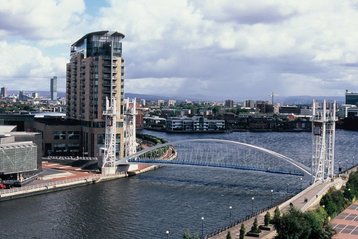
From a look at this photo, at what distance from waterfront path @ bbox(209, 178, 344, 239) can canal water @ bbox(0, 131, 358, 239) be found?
74.1 inches

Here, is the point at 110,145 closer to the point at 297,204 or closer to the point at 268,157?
the point at 297,204

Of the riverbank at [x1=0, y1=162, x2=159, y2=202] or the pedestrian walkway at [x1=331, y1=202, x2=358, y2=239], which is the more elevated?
the riverbank at [x1=0, y1=162, x2=159, y2=202]

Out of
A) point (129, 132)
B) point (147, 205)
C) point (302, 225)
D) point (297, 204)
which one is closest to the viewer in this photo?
point (302, 225)

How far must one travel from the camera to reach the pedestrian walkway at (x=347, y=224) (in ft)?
104

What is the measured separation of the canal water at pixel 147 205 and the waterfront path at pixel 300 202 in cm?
188

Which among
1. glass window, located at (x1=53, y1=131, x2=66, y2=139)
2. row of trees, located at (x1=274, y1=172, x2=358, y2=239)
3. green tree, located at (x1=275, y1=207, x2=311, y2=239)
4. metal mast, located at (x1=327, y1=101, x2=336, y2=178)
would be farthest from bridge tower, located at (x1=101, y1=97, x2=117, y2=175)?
green tree, located at (x1=275, y1=207, x2=311, y2=239)

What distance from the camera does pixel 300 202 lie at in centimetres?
3875

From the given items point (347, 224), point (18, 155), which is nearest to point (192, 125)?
point (18, 155)

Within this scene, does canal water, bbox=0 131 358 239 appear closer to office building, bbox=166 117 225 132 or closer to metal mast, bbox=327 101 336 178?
metal mast, bbox=327 101 336 178

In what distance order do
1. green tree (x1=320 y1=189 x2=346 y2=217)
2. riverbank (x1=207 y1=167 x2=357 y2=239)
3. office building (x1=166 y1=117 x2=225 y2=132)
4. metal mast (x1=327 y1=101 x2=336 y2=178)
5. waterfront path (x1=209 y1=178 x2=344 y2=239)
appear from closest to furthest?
1. waterfront path (x1=209 y1=178 x2=344 y2=239)
2. riverbank (x1=207 y1=167 x2=357 y2=239)
3. green tree (x1=320 y1=189 x2=346 y2=217)
4. metal mast (x1=327 y1=101 x2=336 y2=178)
5. office building (x1=166 y1=117 x2=225 y2=132)

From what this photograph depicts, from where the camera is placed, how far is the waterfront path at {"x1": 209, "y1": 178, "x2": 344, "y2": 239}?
31.5 metres

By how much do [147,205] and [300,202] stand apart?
1106cm

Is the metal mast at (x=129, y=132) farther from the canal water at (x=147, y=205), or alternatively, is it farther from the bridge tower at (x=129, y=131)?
the canal water at (x=147, y=205)

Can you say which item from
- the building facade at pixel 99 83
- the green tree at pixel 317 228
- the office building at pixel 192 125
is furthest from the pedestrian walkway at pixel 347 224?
the office building at pixel 192 125
